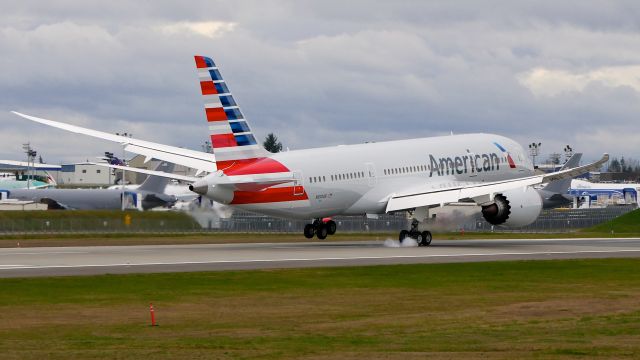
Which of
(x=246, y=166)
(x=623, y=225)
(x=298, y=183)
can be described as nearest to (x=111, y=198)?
(x=623, y=225)

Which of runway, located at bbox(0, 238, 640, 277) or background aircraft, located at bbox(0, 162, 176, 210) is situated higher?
background aircraft, located at bbox(0, 162, 176, 210)

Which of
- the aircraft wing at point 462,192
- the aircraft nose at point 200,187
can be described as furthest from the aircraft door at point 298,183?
the aircraft wing at point 462,192

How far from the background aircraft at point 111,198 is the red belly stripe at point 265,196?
243 feet

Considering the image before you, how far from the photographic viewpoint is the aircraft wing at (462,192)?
2281 inches

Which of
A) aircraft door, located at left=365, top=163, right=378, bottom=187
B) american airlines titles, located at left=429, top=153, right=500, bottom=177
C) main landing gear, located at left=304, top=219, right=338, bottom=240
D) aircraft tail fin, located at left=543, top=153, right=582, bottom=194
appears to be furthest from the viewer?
A: aircraft tail fin, located at left=543, top=153, right=582, bottom=194

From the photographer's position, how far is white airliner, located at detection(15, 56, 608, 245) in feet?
176

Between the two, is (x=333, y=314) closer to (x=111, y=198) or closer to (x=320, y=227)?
(x=320, y=227)

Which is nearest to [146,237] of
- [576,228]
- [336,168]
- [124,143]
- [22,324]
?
[124,143]

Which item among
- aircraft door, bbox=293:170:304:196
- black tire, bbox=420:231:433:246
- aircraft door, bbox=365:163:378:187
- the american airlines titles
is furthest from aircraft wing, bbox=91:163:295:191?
the american airlines titles

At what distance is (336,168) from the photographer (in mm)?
59344

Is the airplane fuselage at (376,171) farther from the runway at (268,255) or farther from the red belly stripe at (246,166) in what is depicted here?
the runway at (268,255)

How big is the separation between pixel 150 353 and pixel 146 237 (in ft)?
181

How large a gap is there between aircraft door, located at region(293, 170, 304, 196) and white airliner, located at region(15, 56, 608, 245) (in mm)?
39

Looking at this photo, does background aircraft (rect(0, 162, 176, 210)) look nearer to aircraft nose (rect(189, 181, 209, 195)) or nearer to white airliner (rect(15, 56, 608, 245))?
white airliner (rect(15, 56, 608, 245))
